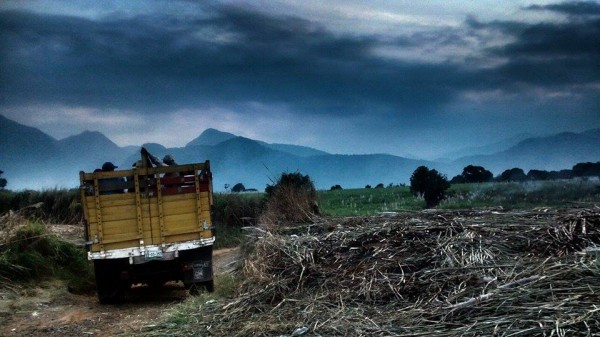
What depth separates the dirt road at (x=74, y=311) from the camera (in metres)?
9.15

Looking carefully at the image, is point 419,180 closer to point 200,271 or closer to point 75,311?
point 200,271

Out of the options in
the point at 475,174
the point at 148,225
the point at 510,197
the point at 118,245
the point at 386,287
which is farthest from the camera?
the point at 475,174

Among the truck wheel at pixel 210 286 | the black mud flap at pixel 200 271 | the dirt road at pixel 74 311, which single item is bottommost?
Answer: the dirt road at pixel 74 311

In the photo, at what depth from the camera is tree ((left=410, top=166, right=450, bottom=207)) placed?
24.3 m

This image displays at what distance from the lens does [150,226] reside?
35.1 feet

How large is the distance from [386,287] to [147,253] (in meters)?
4.94

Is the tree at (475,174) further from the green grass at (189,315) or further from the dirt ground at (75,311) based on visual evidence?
the green grass at (189,315)

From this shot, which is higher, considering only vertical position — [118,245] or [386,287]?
[118,245]

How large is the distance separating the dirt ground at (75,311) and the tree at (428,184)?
1293 centimetres

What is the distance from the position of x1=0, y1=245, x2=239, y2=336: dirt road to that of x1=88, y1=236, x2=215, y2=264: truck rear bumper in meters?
0.83

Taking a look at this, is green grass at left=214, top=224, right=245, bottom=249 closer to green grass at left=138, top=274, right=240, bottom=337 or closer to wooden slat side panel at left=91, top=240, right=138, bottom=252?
wooden slat side panel at left=91, top=240, right=138, bottom=252

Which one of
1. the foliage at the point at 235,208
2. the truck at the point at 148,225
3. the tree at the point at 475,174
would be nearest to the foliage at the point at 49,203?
the foliage at the point at 235,208

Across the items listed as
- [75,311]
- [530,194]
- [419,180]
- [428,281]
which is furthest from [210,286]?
[419,180]

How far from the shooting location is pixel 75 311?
1059cm
